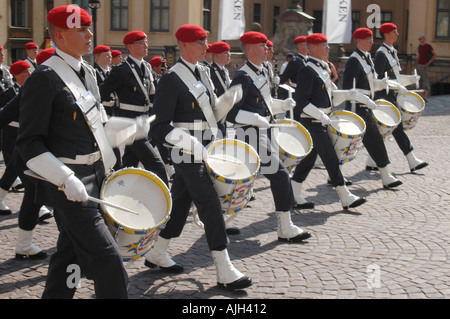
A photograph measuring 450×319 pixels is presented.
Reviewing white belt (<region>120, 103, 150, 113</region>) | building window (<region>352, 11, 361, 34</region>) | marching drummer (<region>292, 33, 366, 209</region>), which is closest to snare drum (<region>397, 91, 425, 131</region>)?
marching drummer (<region>292, 33, 366, 209</region>)

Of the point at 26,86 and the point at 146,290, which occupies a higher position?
the point at 26,86

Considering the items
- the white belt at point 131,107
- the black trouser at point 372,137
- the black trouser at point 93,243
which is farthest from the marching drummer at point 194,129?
the black trouser at point 372,137

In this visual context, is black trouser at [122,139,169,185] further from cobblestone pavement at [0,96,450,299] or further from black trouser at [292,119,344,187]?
black trouser at [292,119,344,187]

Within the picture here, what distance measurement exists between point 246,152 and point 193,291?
4.22 feet

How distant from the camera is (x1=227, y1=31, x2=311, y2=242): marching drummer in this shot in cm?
645

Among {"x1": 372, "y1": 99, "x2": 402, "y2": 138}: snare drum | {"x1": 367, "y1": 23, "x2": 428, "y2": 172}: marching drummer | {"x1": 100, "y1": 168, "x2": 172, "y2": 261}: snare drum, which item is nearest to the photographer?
{"x1": 100, "y1": 168, "x2": 172, "y2": 261}: snare drum

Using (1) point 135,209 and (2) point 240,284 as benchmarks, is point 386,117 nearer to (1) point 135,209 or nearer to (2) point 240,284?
(2) point 240,284

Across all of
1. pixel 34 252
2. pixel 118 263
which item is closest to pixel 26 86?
pixel 118 263

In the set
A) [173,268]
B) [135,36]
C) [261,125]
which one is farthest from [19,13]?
[173,268]

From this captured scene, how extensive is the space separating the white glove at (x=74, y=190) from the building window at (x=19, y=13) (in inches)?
1200

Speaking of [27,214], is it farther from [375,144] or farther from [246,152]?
[375,144]

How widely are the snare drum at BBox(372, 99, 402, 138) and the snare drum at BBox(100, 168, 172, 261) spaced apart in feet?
17.3
